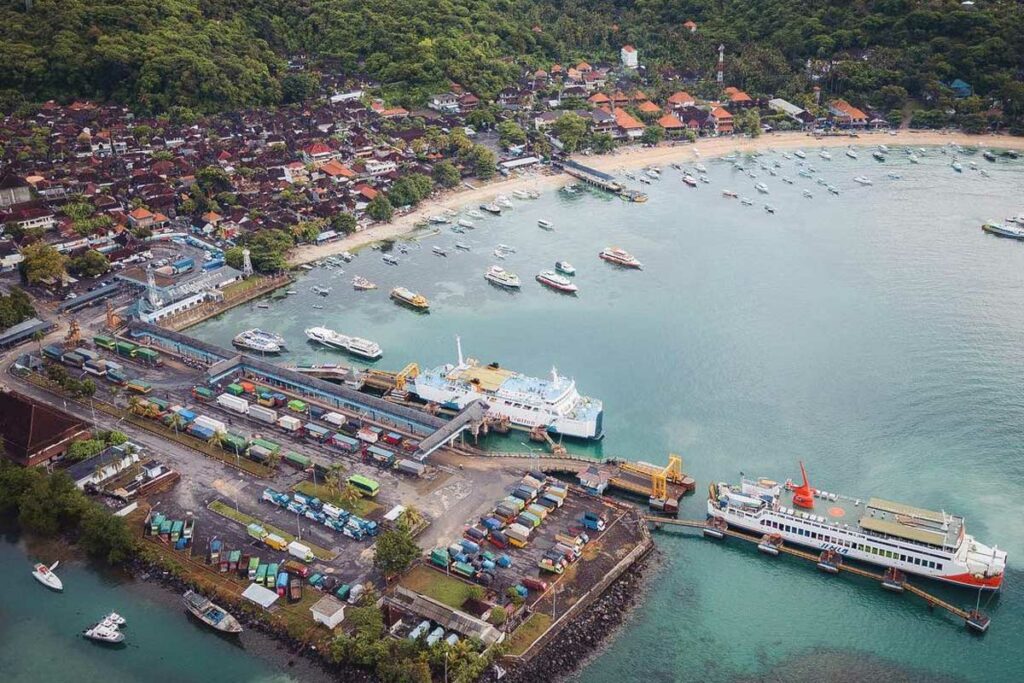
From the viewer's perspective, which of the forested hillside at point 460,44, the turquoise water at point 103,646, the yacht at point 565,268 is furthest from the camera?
the forested hillside at point 460,44

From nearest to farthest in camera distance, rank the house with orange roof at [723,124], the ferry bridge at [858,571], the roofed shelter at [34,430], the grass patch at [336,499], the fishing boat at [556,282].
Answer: the ferry bridge at [858,571]
the grass patch at [336,499]
the roofed shelter at [34,430]
the fishing boat at [556,282]
the house with orange roof at [723,124]

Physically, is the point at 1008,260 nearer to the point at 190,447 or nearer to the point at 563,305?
the point at 563,305

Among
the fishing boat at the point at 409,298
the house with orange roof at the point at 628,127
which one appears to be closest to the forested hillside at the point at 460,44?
the house with orange roof at the point at 628,127

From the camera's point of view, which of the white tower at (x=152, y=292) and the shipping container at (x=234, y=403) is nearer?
the shipping container at (x=234, y=403)

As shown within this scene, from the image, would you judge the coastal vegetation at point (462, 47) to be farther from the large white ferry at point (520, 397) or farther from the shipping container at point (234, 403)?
the shipping container at point (234, 403)

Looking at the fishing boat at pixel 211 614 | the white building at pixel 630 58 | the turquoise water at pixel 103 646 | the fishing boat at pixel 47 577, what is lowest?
the turquoise water at pixel 103 646

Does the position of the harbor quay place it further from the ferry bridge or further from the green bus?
the ferry bridge

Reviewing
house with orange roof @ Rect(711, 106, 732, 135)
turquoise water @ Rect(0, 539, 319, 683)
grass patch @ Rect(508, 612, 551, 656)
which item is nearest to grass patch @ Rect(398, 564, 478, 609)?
grass patch @ Rect(508, 612, 551, 656)

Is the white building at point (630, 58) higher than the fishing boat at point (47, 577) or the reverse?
higher
